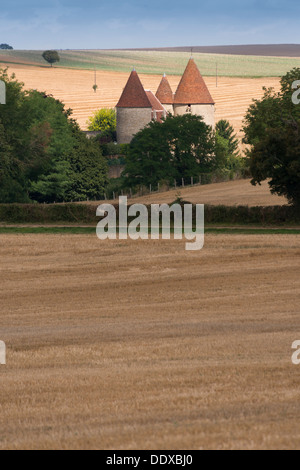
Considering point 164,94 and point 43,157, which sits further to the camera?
point 164,94

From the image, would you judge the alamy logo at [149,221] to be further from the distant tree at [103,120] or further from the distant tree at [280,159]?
the distant tree at [103,120]

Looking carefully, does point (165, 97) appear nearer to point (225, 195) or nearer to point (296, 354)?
point (225, 195)

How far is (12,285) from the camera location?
31.8 meters

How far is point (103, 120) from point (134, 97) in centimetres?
3048

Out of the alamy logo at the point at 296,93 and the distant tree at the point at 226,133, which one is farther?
the distant tree at the point at 226,133

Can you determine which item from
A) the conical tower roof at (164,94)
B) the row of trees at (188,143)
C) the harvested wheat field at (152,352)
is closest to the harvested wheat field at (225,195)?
the row of trees at (188,143)

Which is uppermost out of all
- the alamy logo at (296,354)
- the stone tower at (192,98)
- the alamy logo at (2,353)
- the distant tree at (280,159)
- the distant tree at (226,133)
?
the stone tower at (192,98)

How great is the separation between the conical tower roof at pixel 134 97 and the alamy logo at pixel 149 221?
73.2 metres

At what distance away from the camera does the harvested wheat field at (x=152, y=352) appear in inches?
411

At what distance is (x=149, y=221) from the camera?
157ft

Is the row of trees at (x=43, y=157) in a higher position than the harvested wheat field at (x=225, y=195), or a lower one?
higher

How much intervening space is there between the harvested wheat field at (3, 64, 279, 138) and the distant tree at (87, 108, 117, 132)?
2.31m

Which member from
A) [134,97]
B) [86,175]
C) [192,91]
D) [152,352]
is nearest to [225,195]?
[86,175]

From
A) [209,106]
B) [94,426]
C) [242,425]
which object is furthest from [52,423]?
[209,106]
